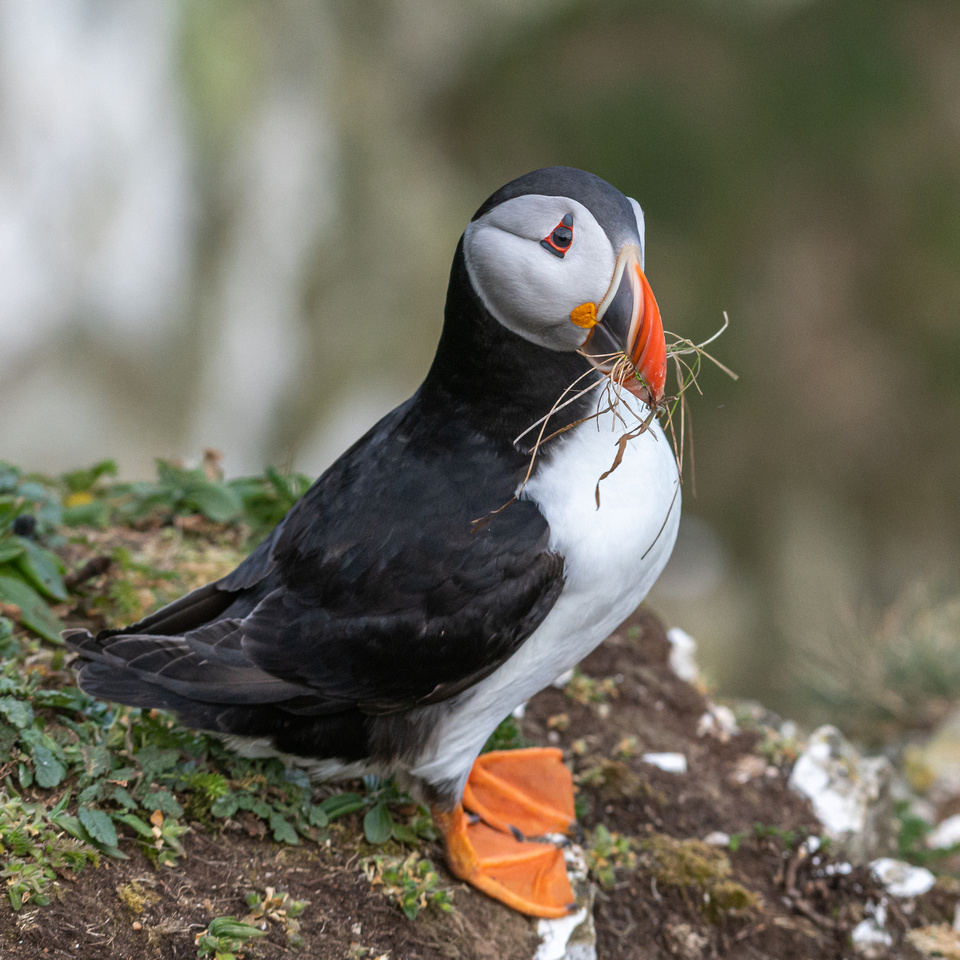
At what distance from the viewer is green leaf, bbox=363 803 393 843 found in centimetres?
276

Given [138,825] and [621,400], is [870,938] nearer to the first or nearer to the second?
[621,400]

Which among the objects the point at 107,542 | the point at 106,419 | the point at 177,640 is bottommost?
the point at 106,419

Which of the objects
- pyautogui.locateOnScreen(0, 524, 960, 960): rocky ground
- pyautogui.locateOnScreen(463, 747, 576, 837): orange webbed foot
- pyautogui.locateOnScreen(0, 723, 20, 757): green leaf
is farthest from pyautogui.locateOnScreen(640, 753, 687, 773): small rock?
pyautogui.locateOnScreen(0, 723, 20, 757): green leaf

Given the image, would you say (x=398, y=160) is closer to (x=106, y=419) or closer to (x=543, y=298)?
(x=106, y=419)

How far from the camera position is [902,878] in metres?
3.44

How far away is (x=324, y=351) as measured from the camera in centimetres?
1005

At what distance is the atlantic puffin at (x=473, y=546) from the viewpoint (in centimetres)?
228

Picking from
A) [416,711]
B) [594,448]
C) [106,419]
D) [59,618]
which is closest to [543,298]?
[594,448]

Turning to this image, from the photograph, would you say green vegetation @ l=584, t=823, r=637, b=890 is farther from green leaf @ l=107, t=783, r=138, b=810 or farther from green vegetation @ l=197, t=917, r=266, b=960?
green leaf @ l=107, t=783, r=138, b=810

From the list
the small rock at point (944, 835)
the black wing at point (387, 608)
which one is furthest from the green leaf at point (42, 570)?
the small rock at point (944, 835)

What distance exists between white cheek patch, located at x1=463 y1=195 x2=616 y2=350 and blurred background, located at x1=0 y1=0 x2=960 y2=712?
6.98 m

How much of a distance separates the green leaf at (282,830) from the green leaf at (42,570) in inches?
47.5

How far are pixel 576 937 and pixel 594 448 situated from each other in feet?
4.42

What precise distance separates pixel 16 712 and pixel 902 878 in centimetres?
287
